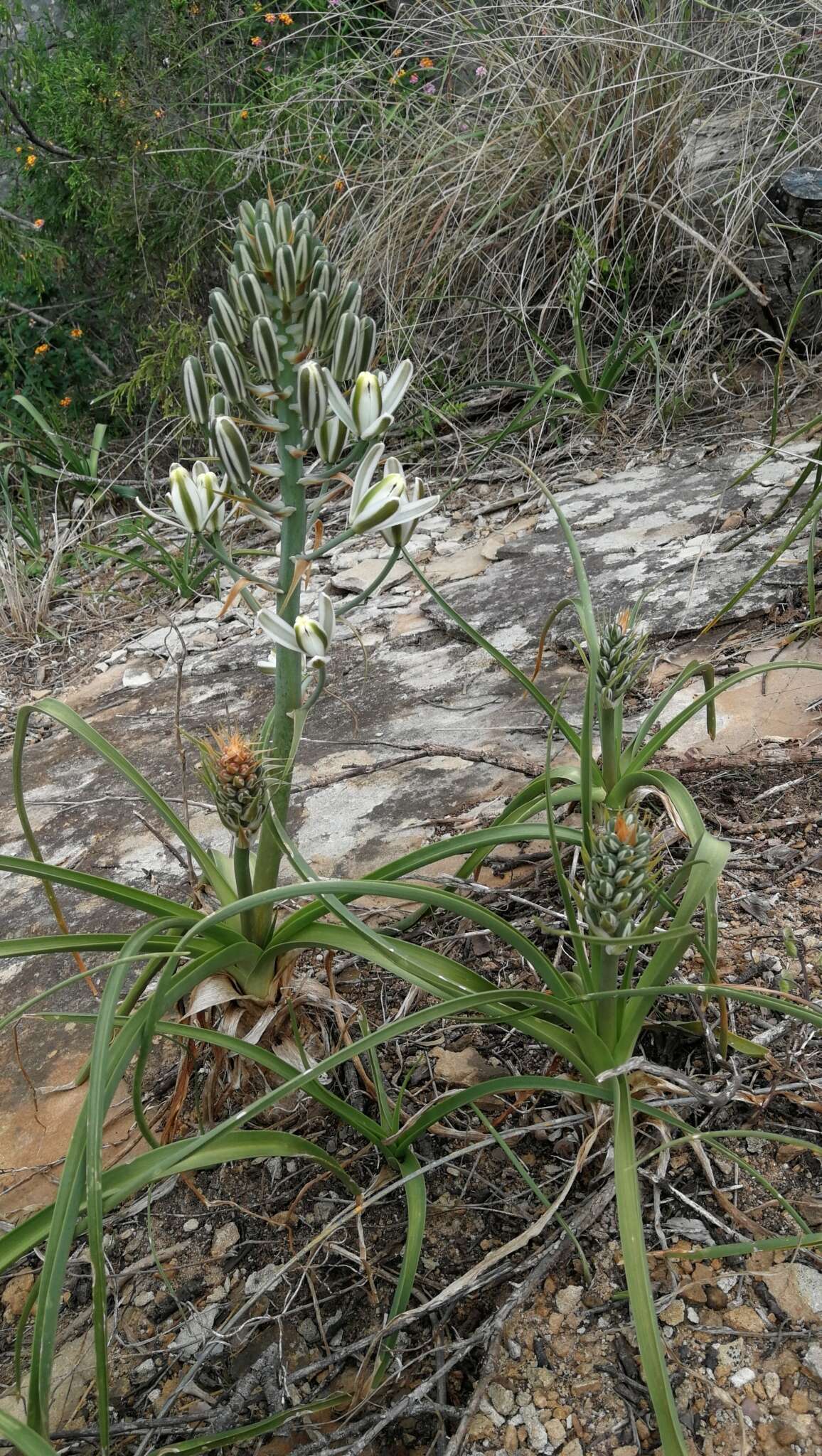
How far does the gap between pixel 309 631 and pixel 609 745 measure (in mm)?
574

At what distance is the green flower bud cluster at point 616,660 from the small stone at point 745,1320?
77 centimetres

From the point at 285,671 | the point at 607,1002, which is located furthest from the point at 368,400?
the point at 607,1002

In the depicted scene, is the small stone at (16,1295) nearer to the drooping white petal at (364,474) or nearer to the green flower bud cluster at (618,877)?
the green flower bud cluster at (618,877)

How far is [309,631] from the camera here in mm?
1154

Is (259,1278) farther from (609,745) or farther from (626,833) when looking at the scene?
(609,745)

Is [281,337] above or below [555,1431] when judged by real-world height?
above

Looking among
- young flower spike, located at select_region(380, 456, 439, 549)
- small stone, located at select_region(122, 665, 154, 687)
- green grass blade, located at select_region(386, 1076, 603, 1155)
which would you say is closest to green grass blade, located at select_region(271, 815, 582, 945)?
green grass blade, located at select_region(386, 1076, 603, 1155)

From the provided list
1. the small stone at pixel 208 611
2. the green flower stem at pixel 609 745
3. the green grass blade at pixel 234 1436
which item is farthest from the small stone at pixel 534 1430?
the small stone at pixel 208 611

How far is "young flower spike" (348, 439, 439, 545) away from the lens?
116 cm

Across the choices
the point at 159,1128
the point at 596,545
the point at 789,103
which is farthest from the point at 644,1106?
the point at 789,103

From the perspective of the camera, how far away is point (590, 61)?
13.9 feet

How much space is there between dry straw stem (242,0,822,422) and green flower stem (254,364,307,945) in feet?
9.47

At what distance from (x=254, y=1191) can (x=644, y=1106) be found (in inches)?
22.3

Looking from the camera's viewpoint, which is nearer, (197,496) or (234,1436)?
(234,1436)
